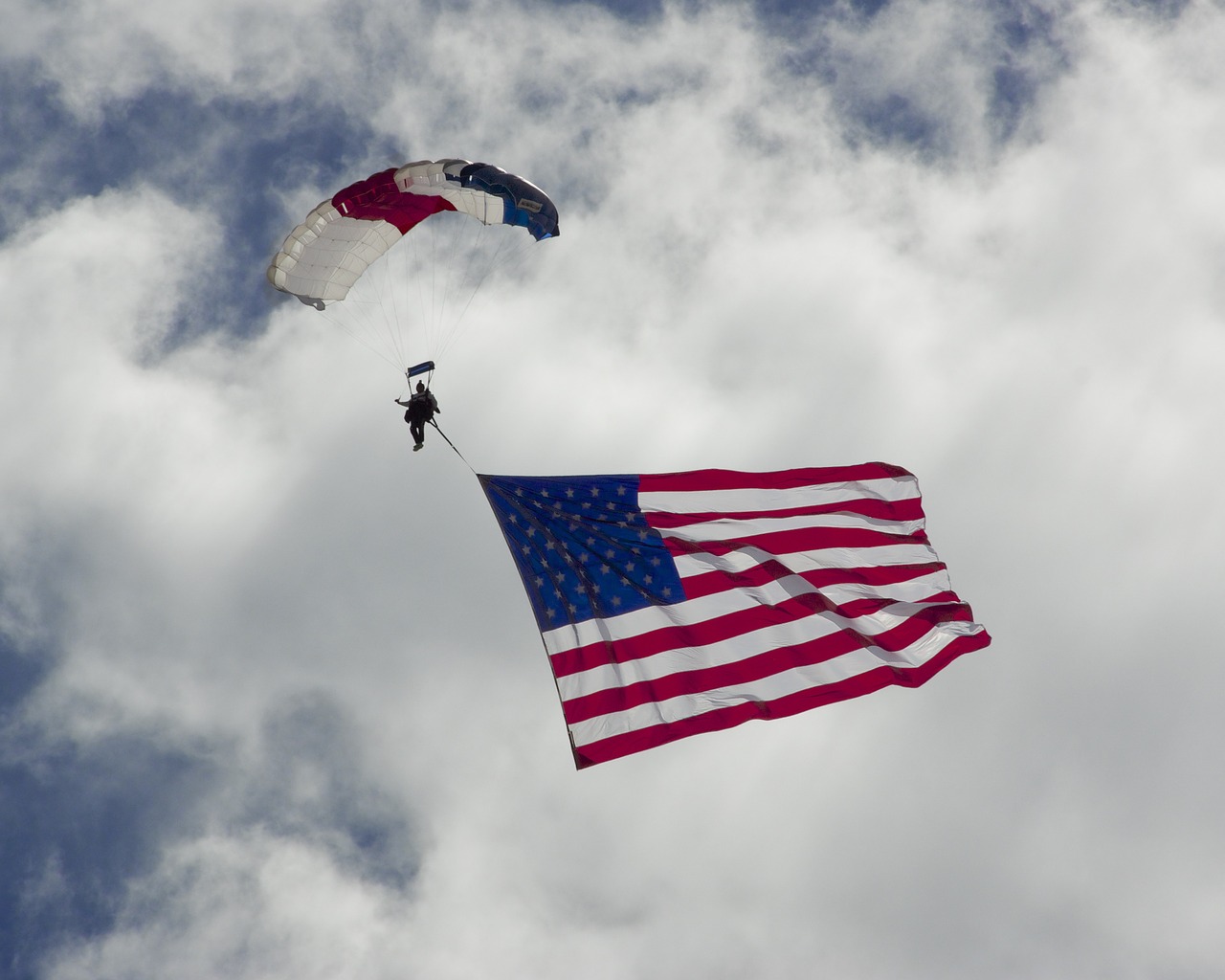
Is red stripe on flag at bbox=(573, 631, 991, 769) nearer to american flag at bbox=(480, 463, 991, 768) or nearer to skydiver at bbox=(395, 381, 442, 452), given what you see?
american flag at bbox=(480, 463, 991, 768)

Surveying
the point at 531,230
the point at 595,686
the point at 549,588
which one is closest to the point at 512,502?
the point at 549,588

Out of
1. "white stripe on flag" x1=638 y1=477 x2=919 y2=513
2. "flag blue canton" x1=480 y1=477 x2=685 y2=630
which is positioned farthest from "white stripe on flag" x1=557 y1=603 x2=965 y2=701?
"white stripe on flag" x1=638 y1=477 x2=919 y2=513

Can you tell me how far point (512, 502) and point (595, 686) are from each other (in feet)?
12.4

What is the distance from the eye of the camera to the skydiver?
87.9ft

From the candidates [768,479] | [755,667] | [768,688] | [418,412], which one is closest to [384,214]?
[418,412]

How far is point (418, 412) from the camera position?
26844 millimetres

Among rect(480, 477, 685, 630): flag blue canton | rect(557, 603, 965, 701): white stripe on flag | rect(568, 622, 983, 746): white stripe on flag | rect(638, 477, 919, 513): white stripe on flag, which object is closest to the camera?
rect(568, 622, 983, 746): white stripe on flag

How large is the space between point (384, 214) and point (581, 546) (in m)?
7.47

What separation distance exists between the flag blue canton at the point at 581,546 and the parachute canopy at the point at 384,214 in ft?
16.7

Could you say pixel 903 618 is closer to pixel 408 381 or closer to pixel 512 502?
pixel 512 502

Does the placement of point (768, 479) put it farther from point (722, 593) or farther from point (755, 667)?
point (755, 667)

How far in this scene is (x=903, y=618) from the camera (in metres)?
23.8

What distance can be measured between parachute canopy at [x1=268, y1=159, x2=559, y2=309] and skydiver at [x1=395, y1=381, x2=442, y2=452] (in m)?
2.57

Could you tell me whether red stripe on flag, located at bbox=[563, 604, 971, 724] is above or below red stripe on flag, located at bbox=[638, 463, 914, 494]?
below
